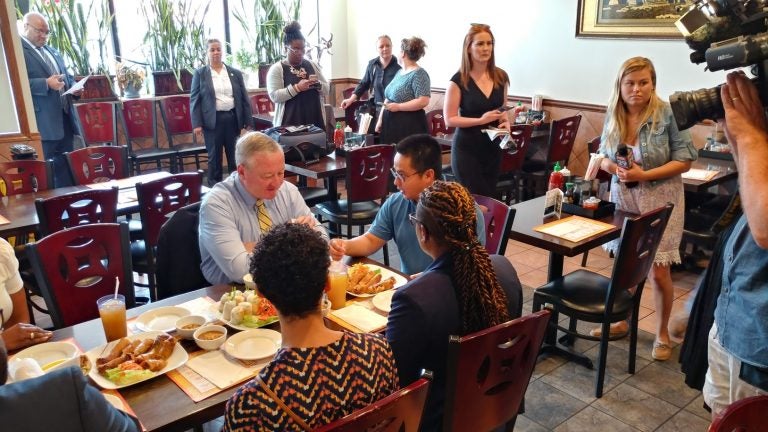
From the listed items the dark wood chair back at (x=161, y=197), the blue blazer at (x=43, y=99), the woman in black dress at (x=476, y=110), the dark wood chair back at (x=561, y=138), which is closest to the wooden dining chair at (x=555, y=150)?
the dark wood chair back at (x=561, y=138)

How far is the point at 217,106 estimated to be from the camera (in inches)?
221

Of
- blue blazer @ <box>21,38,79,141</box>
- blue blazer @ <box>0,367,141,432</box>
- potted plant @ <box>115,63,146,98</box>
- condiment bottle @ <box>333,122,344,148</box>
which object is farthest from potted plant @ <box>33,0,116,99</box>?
blue blazer @ <box>0,367,141,432</box>

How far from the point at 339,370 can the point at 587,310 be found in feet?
5.66

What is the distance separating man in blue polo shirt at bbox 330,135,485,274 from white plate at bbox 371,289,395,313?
355 mm

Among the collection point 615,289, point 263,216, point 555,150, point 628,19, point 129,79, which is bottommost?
point 615,289

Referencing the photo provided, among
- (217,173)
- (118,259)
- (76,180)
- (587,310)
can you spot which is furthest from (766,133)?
(217,173)

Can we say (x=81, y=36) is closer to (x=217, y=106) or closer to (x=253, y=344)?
(x=217, y=106)

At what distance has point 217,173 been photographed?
580 centimetres

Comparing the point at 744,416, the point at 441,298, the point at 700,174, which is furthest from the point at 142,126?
the point at 744,416

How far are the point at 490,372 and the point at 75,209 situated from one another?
2373 millimetres

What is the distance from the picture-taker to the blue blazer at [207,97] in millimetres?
5520

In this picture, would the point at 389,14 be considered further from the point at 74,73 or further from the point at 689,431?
the point at 689,431

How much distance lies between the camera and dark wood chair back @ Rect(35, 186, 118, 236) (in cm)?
287

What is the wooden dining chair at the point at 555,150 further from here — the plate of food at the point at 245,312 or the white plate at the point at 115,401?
the white plate at the point at 115,401
